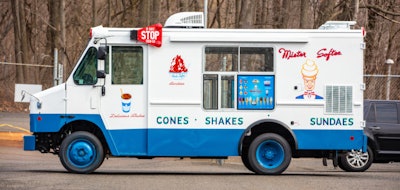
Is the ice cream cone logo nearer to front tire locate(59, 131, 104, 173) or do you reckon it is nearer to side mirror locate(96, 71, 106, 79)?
side mirror locate(96, 71, 106, 79)

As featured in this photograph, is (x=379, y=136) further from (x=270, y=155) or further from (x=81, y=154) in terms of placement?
(x=81, y=154)

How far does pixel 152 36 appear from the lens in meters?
16.5

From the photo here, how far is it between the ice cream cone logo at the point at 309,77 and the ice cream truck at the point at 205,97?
19 millimetres

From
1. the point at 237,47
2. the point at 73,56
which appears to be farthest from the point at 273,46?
the point at 73,56

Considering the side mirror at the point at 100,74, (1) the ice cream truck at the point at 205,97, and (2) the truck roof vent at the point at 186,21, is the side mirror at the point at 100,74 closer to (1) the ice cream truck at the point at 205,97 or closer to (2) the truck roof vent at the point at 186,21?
(1) the ice cream truck at the point at 205,97

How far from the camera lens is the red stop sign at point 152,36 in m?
16.5

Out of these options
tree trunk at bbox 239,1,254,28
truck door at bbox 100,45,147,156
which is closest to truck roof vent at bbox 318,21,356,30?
truck door at bbox 100,45,147,156

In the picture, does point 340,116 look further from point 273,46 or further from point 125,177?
point 125,177

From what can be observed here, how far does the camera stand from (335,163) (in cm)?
1752

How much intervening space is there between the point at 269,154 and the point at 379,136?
3.78 metres

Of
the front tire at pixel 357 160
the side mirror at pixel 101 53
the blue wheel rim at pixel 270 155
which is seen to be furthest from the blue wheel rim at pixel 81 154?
the front tire at pixel 357 160

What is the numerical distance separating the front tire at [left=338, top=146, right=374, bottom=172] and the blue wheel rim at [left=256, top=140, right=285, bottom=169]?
113 inches

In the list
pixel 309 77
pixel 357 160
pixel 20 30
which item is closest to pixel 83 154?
pixel 309 77

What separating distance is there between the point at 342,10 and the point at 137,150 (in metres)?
19.8
